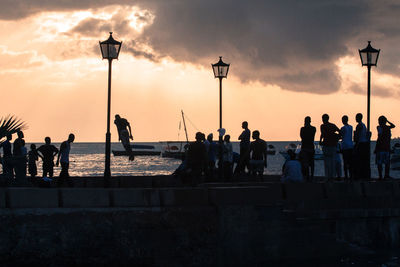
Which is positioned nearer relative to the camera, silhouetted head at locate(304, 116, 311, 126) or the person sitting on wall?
the person sitting on wall

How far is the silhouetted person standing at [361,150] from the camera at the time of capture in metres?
17.6

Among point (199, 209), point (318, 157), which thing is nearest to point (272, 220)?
point (199, 209)

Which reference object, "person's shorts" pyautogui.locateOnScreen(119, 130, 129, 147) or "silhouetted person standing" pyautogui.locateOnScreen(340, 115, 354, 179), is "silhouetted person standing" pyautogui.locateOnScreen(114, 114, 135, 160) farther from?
"silhouetted person standing" pyautogui.locateOnScreen(340, 115, 354, 179)

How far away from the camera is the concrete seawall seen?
1244cm

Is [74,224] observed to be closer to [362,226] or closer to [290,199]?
[290,199]

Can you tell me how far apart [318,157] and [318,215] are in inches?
4363

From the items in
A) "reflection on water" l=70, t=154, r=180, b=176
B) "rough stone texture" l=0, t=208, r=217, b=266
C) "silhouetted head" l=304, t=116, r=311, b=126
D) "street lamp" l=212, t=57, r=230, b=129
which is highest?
"street lamp" l=212, t=57, r=230, b=129

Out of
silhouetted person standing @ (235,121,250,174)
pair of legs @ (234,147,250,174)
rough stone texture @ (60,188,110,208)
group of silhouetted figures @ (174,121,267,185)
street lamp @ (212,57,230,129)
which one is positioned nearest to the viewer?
rough stone texture @ (60,188,110,208)

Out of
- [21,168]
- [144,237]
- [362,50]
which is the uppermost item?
[362,50]

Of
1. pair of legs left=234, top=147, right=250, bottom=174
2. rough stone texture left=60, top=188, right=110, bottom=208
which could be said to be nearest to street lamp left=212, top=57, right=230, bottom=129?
pair of legs left=234, top=147, right=250, bottom=174

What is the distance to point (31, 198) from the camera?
12430mm

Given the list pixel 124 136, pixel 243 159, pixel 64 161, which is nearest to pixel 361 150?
pixel 243 159

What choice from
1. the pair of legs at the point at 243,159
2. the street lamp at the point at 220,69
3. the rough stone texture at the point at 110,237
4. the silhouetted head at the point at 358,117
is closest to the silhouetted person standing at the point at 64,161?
the pair of legs at the point at 243,159

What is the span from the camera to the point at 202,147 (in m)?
16.7
